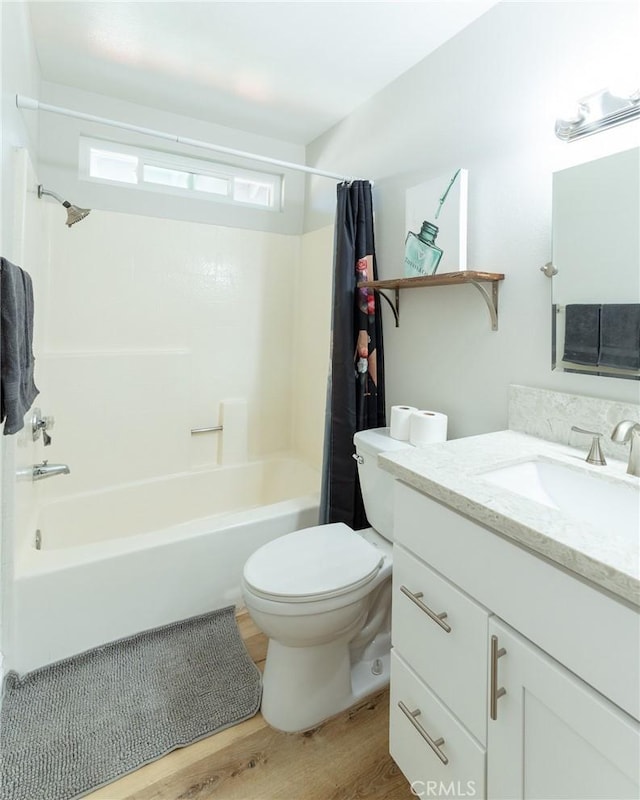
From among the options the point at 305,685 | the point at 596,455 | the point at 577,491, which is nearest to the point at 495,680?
the point at 577,491

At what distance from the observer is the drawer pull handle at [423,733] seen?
0.92m

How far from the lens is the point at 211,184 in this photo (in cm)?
250

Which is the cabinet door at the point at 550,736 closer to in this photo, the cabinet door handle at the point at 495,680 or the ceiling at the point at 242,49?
the cabinet door handle at the point at 495,680

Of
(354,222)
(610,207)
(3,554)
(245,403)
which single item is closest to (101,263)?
(245,403)

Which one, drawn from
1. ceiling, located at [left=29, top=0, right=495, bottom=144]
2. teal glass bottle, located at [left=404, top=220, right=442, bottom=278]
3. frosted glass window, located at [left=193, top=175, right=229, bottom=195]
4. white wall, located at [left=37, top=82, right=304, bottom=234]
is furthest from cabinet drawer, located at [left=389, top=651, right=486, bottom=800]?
frosted glass window, located at [left=193, top=175, right=229, bottom=195]

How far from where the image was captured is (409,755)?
1.04 metres

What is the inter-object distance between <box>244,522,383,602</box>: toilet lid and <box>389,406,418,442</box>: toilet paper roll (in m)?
0.41

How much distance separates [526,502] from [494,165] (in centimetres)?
120

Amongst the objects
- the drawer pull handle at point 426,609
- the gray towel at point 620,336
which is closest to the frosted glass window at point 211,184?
the gray towel at point 620,336

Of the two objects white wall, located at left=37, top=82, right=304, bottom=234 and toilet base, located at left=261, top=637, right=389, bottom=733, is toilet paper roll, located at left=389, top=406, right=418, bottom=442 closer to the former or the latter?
toilet base, located at left=261, top=637, right=389, bottom=733

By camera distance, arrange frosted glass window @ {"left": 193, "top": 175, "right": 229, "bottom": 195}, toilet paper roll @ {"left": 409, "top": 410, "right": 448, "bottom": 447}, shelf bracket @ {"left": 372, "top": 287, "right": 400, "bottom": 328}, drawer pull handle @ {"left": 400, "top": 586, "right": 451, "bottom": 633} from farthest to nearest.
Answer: frosted glass window @ {"left": 193, "top": 175, "right": 229, "bottom": 195}
shelf bracket @ {"left": 372, "top": 287, "right": 400, "bottom": 328}
toilet paper roll @ {"left": 409, "top": 410, "right": 448, "bottom": 447}
drawer pull handle @ {"left": 400, "top": 586, "right": 451, "bottom": 633}

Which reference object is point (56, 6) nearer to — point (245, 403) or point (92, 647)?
point (245, 403)

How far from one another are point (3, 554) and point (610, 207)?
2.05 m

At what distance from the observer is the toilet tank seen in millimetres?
1586
